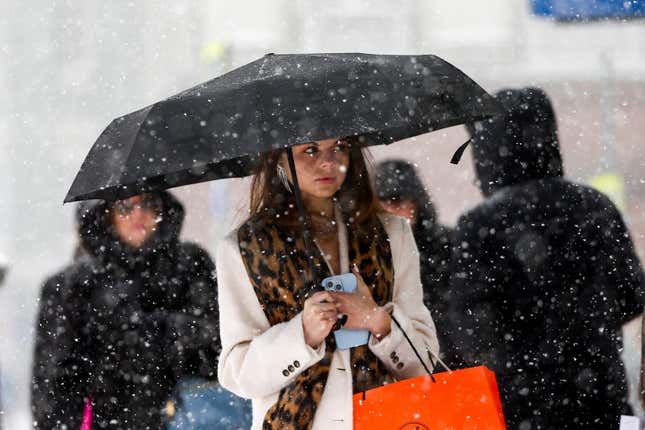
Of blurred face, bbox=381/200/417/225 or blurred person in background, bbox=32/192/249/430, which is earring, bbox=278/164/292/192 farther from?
blurred face, bbox=381/200/417/225

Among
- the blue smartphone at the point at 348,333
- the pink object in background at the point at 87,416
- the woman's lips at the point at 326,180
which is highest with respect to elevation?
the woman's lips at the point at 326,180

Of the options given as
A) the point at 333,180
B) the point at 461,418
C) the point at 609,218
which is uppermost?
the point at 333,180

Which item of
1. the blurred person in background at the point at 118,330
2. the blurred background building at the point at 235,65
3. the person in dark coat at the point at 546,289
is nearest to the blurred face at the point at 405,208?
the person in dark coat at the point at 546,289

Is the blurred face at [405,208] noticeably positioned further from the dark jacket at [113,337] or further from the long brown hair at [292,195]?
the long brown hair at [292,195]

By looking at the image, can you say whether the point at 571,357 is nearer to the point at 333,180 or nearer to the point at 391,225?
the point at 391,225

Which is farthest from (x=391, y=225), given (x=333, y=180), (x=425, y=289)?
(x=425, y=289)

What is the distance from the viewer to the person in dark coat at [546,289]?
3535mm

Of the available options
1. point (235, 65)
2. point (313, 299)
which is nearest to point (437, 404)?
point (313, 299)

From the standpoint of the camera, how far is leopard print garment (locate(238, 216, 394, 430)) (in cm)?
276

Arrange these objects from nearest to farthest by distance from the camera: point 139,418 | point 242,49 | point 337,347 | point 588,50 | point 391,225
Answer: point 337,347, point 391,225, point 139,418, point 242,49, point 588,50

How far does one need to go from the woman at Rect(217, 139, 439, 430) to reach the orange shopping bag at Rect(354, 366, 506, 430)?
16cm

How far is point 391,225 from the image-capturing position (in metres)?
2.98

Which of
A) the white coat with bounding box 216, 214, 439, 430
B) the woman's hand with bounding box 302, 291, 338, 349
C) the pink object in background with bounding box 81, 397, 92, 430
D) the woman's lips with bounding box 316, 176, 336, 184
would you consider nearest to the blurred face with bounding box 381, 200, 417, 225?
Result: the pink object in background with bounding box 81, 397, 92, 430

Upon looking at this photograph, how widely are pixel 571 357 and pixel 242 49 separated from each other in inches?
282
